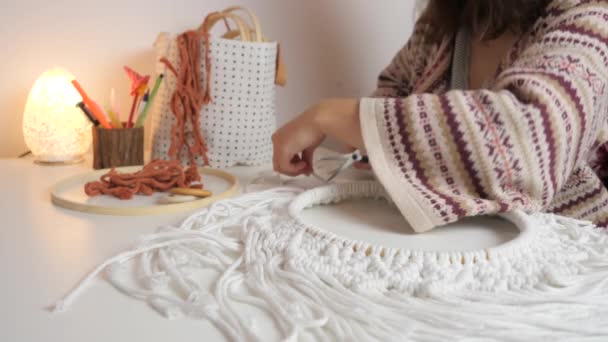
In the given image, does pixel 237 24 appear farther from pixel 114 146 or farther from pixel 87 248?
pixel 87 248

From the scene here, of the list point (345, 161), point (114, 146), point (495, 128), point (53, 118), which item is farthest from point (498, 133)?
point (53, 118)

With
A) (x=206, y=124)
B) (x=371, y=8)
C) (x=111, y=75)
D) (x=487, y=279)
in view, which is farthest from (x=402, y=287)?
(x=371, y=8)

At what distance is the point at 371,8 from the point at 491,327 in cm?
108

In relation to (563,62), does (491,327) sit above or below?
below

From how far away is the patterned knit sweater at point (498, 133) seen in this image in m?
0.54

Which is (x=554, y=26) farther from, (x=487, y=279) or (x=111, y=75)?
(x=111, y=75)

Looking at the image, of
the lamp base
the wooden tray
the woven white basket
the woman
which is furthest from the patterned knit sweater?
the lamp base

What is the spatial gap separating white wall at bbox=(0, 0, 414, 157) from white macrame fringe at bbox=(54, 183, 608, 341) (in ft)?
2.13

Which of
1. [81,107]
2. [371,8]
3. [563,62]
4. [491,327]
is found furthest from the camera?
[371,8]

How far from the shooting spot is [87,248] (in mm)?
506

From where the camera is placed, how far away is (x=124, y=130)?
0.88 m

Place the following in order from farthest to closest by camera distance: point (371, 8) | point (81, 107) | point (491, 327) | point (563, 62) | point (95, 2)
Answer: point (371, 8), point (95, 2), point (81, 107), point (563, 62), point (491, 327)

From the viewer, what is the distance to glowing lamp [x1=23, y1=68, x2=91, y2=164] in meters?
A: 0.91

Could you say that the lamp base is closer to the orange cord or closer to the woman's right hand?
the orange cord
